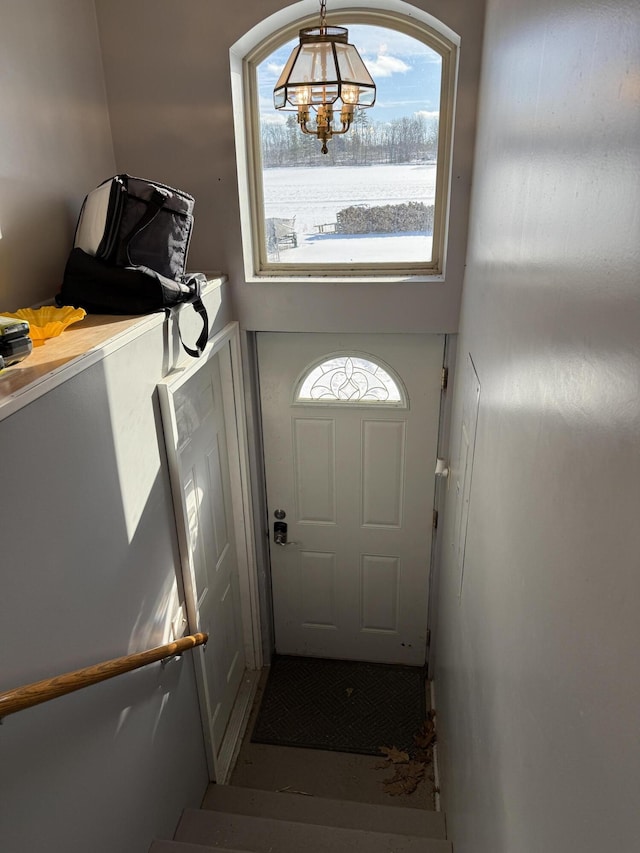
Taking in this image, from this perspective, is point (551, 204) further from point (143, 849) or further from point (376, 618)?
point (376, 618)

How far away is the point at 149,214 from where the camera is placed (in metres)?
2.48

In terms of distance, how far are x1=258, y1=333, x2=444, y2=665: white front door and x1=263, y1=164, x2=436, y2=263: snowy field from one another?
1.53 ft

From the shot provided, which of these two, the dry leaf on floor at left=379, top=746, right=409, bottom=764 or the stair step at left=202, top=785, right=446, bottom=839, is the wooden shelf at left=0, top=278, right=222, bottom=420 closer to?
the stair step at left=202, top=785, right=446, bottom=839

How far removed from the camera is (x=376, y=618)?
13.3 feet

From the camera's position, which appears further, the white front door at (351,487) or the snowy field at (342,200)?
the white front door at (351,487)

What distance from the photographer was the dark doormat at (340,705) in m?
3.65

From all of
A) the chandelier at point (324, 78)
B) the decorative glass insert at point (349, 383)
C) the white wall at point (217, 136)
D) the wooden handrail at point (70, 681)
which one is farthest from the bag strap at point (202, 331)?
the wooden handrail at point (70, 681)

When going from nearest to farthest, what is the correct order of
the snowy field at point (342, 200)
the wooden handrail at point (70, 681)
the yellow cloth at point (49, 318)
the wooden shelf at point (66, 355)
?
the wooden handrail at point (70, 681) → the wooden shelf at point (66, 355) → the yellow cloth at point (49, 318) → the snowy field at point (342, 200)

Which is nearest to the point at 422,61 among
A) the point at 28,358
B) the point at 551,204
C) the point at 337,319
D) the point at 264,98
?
the point at 264,98

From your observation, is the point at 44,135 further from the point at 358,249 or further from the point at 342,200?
the point at 358,249

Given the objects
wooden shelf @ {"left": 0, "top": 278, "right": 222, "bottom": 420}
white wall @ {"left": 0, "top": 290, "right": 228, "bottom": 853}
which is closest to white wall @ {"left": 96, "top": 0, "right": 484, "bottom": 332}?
white wall @ {"left": 0, "top": 290, "right": 228, "bottom": 853}

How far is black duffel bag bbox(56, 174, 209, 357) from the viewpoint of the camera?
2352 mm

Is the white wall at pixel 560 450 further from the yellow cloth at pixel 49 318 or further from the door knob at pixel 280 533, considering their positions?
the door knob at pixel 280 533

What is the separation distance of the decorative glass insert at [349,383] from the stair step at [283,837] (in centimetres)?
215
